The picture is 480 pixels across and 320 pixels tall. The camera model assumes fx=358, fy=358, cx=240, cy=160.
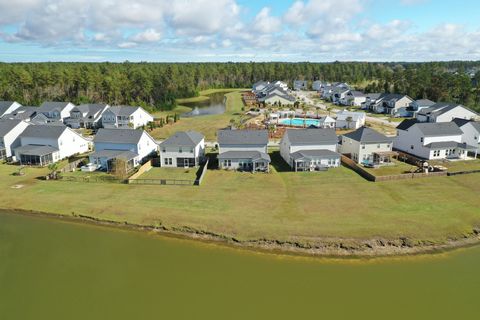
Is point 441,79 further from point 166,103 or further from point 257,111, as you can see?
point 166,103

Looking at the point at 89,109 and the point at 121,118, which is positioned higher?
the point at 89,109

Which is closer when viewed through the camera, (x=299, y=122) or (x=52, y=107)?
(x=52, y=107)

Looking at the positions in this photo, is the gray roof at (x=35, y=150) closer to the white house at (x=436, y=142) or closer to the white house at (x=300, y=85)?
the white house at (x=436, y=142)

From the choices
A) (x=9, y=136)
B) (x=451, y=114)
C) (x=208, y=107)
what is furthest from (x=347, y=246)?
(x=208, y=107)

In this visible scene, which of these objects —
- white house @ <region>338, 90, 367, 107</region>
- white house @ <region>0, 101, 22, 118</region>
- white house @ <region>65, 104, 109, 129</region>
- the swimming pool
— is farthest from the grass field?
white house @ <region>338, 90, 367, 107</region>

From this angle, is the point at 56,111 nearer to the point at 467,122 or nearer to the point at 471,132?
the point at 467,122

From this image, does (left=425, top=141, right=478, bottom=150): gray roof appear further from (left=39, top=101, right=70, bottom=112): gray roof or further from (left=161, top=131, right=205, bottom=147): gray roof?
(left=39, top=101, right=70, bottom=112): gray roof
